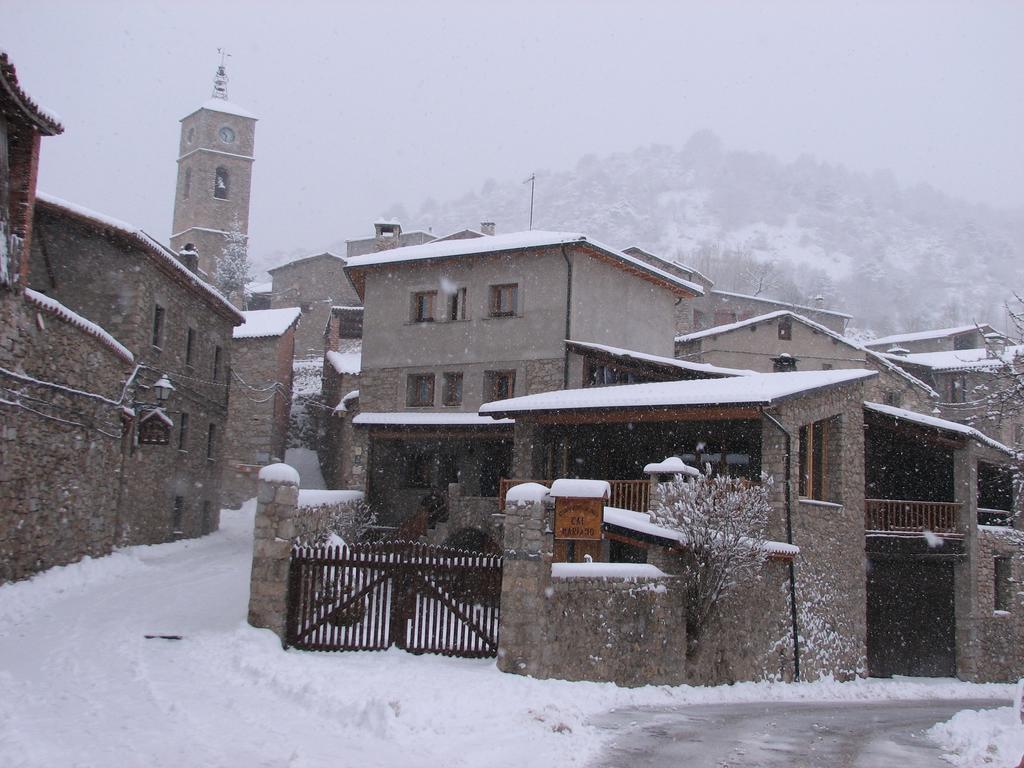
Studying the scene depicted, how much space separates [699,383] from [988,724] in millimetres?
10353

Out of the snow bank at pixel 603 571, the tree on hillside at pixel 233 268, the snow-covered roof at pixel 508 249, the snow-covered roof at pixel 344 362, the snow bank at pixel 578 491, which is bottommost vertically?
the snow bank at pixel 603 571

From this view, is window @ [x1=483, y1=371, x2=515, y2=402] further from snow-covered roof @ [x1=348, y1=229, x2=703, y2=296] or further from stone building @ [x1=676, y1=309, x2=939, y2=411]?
stone building @ [x1=676, y1=309, x2=939, y2=411]

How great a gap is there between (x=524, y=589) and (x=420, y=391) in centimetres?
1642

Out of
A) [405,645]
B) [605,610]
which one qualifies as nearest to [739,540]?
[605,610]

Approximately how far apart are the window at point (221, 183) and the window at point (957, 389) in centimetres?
4391

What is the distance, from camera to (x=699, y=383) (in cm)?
2145

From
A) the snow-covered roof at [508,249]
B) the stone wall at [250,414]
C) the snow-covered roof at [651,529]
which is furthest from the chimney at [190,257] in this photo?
the snow-covered roof at [651,529]

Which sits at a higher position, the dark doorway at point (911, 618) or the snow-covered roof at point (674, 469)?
the snow-covered roof at point (674, 469)

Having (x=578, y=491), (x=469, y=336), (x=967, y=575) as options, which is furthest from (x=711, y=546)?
(x=469, y=336)

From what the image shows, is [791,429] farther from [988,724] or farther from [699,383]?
[988,724]

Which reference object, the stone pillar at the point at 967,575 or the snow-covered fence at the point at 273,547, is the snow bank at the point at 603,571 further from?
the stone pillar at the point at 967,575

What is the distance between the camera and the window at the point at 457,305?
28.7 meters

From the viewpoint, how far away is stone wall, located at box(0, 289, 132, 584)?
1440cm

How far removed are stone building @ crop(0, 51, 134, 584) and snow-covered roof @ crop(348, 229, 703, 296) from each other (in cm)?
1203
